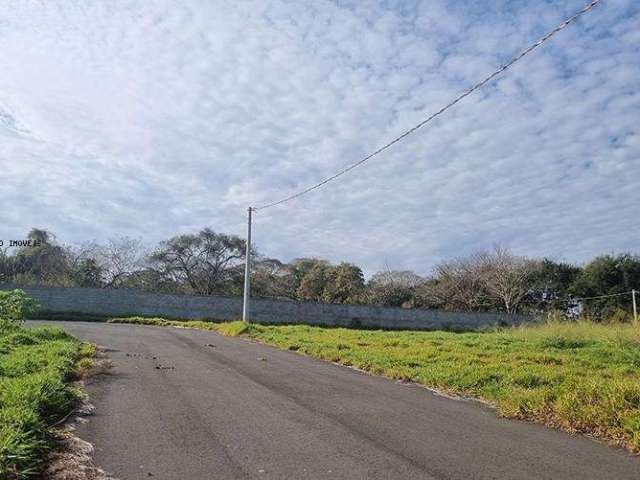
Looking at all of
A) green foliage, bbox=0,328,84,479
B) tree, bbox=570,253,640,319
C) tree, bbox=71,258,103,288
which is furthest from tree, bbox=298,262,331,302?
green foliage, bbox=0,328,84,479

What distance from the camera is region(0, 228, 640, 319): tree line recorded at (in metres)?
48.9

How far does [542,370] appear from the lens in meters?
10.9

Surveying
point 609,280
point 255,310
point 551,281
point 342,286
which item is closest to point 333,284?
point 342,286

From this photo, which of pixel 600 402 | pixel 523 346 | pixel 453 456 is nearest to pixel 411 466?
pixel 453 456

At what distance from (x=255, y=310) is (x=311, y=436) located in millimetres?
33986

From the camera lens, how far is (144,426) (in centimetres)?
607

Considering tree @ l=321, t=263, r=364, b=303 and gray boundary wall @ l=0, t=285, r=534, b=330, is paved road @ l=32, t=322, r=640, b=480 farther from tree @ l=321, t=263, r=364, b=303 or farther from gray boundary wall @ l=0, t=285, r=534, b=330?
tree @ l=321, t=263, r=364, b=303

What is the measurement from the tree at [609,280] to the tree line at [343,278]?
78 millimetres

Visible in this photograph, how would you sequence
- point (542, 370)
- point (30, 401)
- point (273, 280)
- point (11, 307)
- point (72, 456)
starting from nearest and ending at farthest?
1. point (72, 456)
2. point (30, 401)
3. point (542, 370)
4. point (11, 307)
5. point (273, 280)

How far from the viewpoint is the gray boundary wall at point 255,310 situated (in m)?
36.3

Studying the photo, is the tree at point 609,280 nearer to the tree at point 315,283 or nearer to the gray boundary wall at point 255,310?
the gray boundary wall at point 255,310

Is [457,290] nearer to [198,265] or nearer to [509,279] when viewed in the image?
[509,279]

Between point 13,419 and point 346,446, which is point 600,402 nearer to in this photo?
point 346,446

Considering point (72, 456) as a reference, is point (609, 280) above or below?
above
